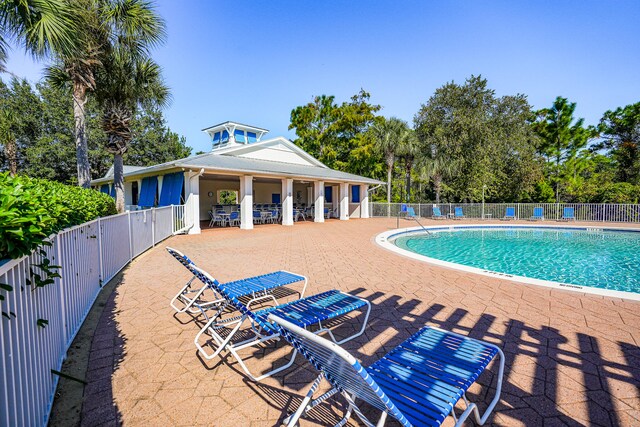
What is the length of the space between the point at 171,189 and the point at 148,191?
3.68 metres

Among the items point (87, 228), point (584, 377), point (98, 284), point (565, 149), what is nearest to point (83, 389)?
point (87, 228)

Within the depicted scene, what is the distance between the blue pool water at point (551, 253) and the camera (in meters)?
7.22

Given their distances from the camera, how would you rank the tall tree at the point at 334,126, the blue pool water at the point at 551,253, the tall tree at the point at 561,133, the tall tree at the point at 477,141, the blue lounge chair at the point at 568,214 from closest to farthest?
1. the blue pool water at the point at 551,253
2. the blue lounge chair at the point at 568,214
3. the tall tree at the point at 477,141
4. the tall tree at the point at 561,133
5. the tall tree at the point at 334,126

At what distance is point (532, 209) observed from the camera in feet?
72.2

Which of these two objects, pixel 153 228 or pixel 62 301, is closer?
pixel 62 301

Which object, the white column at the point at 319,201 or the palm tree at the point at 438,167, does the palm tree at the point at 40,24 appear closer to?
the white column at the point at 319,201

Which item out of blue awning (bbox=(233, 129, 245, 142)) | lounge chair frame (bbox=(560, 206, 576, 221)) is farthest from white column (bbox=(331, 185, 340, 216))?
lounge chair frame (bbox=(560, 206, 576, 221))

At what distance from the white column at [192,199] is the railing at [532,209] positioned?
13712mm

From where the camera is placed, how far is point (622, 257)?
945cm

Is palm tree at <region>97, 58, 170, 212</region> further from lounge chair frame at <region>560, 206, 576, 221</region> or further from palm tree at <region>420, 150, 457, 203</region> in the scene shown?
lounge chair frame at <region>560, 206, 576, 221</region>

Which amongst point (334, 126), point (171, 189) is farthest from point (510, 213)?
point (171, 189)

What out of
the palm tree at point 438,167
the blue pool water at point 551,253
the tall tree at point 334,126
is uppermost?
the tall tree at point 334,126

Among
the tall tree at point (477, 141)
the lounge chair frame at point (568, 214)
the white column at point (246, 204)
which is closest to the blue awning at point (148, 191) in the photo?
the white column at point (246, 204)

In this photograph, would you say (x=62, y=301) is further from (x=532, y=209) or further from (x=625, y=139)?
(x=625, y=139)
